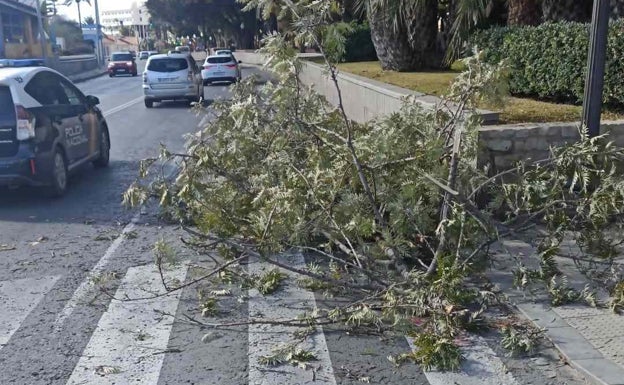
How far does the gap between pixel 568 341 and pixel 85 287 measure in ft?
13.1

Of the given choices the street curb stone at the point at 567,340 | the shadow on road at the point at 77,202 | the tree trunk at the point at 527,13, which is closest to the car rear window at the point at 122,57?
the tree trunk at the point at 527,13

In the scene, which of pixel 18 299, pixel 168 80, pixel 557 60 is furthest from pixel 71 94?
pixel 168 80

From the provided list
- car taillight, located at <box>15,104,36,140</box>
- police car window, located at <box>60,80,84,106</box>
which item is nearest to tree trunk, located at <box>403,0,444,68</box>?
police car window, located at <box>60,80,84,106</box>

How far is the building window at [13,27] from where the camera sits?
54.5 meters

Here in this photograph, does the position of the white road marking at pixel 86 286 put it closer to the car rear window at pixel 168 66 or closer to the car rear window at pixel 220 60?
the car rear window at pixel 168 66

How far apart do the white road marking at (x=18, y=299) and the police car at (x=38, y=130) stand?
3099 mm

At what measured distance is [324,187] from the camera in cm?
634

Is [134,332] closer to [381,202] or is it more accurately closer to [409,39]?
[381,202]

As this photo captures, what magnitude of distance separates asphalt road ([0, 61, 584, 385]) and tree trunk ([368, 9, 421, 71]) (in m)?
11.0

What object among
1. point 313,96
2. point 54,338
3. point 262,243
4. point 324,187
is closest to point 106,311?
point 54,338

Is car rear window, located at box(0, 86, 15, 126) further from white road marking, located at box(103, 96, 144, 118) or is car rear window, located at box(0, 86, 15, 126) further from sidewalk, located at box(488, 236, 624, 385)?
white road marking, located at box(103, 96, 144, 118)

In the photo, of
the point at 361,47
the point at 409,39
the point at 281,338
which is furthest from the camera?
the point at 361,47

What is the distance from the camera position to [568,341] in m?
4.77

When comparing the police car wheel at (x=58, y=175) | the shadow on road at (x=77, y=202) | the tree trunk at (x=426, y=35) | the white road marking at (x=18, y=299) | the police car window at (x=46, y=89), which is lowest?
the shadow on road at (x=77, y=202)
